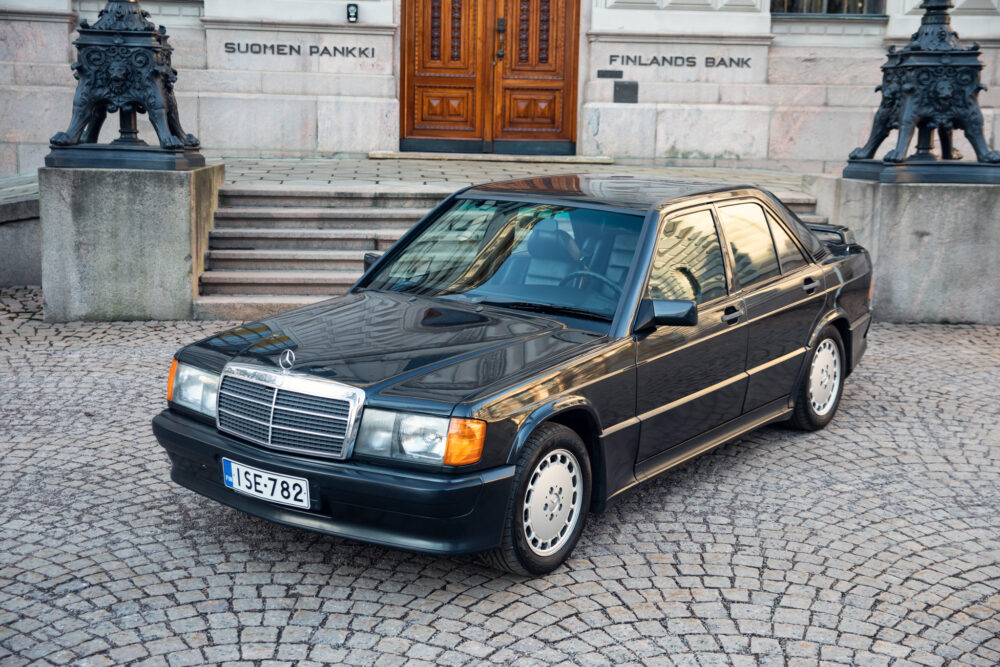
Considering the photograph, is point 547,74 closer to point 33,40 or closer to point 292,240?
point 292,240

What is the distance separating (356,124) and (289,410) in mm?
11481

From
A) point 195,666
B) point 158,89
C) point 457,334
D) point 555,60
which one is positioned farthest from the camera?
point 555,60

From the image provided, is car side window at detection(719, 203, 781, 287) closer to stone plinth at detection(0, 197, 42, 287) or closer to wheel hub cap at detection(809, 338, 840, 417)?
wheel hub cap at detection(809, 338, 840, 417)

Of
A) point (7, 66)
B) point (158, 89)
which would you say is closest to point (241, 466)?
point (158, 89)

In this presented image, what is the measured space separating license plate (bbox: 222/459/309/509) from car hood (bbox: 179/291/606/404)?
42cm

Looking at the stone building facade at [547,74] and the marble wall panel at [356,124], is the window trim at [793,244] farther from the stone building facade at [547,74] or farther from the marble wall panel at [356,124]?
the marble wall panel at [356,124]

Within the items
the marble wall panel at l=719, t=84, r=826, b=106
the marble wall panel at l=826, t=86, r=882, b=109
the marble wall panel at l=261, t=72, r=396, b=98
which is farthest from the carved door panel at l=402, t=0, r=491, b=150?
the marble wall panel at l=826, t=86, r=882, b=109

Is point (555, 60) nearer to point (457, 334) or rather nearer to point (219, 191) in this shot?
point (219, 191)

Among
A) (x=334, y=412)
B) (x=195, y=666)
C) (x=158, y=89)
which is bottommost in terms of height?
(x=195, y=666)

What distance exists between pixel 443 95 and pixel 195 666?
1304 cm

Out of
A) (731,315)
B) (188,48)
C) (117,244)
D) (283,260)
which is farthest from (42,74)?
(731,315)

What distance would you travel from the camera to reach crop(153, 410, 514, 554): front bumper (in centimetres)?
405

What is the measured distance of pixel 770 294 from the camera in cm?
597

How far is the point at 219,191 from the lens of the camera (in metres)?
10.8
